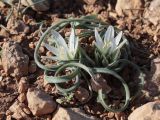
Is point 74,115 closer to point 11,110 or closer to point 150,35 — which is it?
point 11,110

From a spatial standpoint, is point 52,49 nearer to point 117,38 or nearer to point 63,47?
point 63,47

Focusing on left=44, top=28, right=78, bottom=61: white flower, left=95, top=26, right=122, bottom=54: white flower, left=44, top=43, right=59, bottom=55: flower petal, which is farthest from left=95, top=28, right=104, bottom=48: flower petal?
left=44, top=43, right=59, bottom=55: flower petal

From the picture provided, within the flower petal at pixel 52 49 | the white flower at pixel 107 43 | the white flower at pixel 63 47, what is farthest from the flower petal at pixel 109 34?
the flower petal at pixel 52 49

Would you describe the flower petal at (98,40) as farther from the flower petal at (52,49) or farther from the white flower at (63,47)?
the flower petal at (52,49)

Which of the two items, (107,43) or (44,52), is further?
(44,52)

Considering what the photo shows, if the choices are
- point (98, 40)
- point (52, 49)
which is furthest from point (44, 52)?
point (98, 40)

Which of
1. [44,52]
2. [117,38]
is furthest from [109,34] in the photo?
[44,52]


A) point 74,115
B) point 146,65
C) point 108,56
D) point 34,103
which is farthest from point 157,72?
point 34,103
